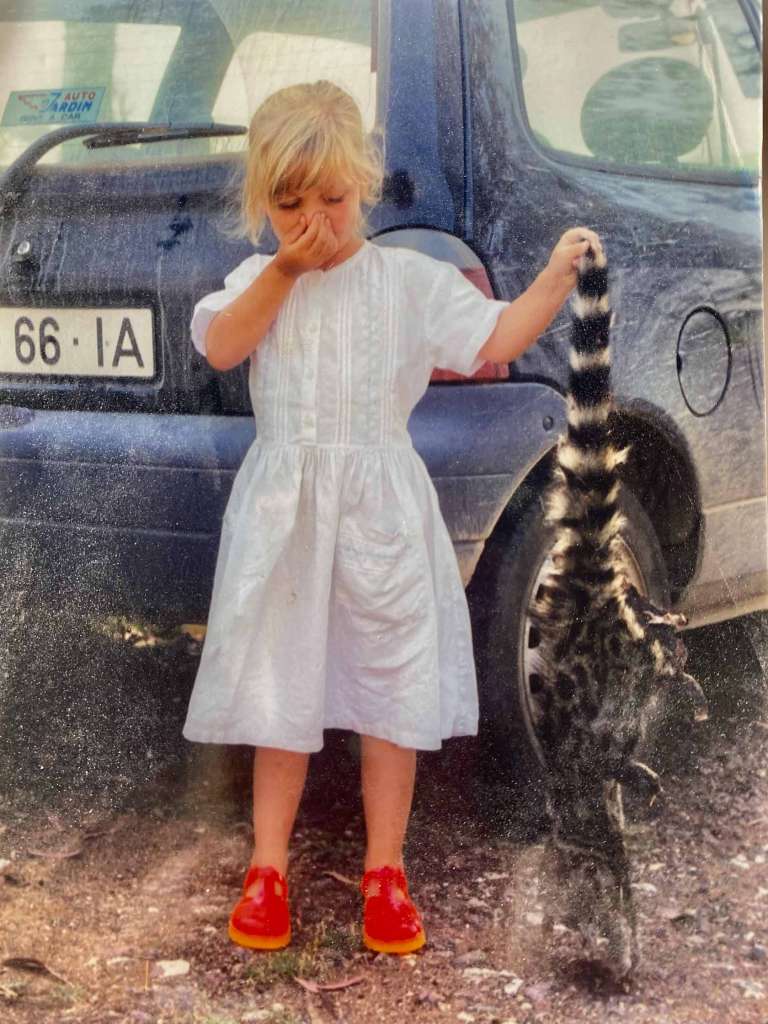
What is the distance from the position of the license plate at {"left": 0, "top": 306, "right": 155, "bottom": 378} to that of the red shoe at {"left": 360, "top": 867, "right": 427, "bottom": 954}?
4.26ft

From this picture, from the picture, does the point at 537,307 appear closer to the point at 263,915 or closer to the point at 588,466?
the point at 588,466

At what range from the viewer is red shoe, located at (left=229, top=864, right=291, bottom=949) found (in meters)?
3.32

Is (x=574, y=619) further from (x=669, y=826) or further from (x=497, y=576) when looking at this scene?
(x=669, y=826)

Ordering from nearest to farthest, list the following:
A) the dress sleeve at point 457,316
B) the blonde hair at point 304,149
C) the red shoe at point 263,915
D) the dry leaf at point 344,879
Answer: the blonde hair at point 304,149 < the dress sleeve at point 457,316 < the red shoe at point 263,915 < the dry leaf at point 344,879

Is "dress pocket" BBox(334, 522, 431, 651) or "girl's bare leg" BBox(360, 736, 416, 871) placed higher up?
"dress pocket" BBox(334, 522, 431, 651)

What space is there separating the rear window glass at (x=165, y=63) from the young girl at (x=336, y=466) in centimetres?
8

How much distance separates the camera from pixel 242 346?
321 centimetres

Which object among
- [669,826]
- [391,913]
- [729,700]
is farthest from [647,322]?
[391,913]

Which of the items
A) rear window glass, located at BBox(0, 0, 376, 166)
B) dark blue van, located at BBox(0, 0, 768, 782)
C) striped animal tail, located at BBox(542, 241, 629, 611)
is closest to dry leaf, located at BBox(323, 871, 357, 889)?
dark blue van, located at BBox(0, 0, 768, 782)

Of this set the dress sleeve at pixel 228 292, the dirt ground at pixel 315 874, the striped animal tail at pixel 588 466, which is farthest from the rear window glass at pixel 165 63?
the dirt ground at pixel 315 874

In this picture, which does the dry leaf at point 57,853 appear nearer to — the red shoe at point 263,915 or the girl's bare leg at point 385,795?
the red shoe at point 263,915

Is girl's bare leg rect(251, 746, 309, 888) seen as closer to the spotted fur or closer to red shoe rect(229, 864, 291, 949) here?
red shoe rect(229, 864, 291, 949)

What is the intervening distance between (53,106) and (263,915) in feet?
6.44

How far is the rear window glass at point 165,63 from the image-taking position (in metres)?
3.25
